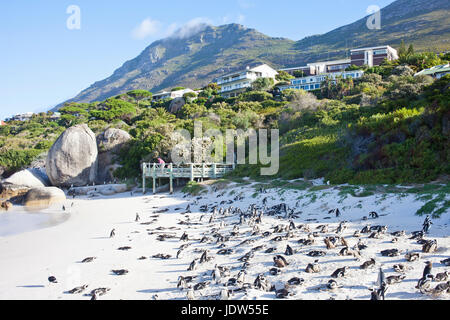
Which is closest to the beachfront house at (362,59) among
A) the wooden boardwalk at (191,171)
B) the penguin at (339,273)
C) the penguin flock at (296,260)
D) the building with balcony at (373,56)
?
the building with balcony at (373,56)

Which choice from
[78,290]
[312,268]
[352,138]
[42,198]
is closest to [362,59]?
[352,138]

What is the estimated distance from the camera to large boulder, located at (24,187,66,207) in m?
22.4

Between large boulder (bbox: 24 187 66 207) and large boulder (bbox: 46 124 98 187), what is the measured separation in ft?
18.0

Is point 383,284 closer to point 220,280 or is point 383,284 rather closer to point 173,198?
point 220,280

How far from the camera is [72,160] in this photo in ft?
93.7

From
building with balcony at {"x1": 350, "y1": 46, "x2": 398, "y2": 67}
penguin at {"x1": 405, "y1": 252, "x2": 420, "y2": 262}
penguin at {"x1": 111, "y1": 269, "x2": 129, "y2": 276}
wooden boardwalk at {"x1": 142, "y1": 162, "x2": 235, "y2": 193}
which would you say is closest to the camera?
penguin at {"x1": 405, "y1": 252, "x2": 420, "y2": 262}

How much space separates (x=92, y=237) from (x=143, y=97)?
73.2 meters

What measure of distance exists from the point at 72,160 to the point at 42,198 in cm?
655

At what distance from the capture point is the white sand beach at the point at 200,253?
6.07 m

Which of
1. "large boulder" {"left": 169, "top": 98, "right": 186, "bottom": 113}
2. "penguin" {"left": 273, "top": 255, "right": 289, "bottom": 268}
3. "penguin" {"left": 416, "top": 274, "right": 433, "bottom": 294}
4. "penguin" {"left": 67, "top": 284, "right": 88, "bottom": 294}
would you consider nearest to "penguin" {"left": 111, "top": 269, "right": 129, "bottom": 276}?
"penguin" {"left": 67, "top": 284, "right": 88, "bottom": 294}

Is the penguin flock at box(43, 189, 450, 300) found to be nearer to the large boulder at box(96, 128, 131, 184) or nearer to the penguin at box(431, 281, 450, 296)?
the penguin at box(431, 281, 450, 296)

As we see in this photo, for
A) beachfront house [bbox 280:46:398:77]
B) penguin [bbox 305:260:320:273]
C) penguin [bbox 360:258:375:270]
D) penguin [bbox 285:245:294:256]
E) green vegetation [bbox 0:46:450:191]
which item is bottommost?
penguin [bbox 285:245:294:256]

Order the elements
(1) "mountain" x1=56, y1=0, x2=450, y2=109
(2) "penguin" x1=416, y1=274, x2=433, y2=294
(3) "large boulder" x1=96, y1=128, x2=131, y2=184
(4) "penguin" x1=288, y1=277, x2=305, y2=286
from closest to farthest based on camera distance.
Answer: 1. (2) "penguin" x1=416, y1=274, x2=433, y2=294
2. (4) "penguin" x1=288, y1=277, x2=305, y2=286
3. (3) "large boulder" x1=96, y1=128, x2=131, y2=184
4. (1) "mountain" x1=56, y1=0, x2=450, y2=109

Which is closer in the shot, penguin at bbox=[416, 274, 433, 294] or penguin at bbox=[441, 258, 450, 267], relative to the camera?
penguin at bbox=[416, 274, 433, 294]
